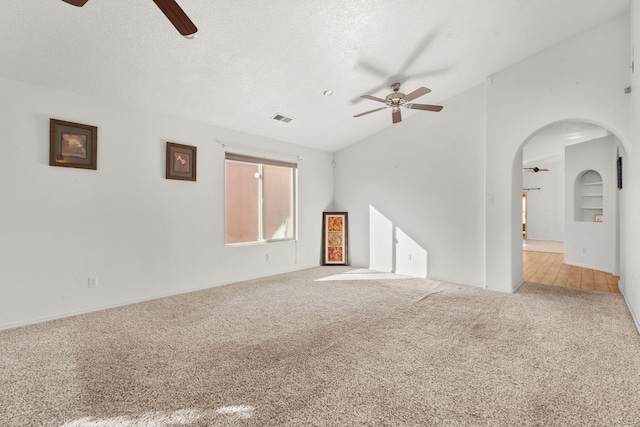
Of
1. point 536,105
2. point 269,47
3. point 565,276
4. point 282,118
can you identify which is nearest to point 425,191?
point 536,105

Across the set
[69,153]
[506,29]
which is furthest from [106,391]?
[506,29]

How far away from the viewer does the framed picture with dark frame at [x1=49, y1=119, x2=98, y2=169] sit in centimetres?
330

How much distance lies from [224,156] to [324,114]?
1.73 m

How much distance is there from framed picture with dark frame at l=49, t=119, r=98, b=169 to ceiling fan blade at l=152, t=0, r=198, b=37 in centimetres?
239

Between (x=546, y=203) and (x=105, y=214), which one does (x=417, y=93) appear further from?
(x=546, y=203)

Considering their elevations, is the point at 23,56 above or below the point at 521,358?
above

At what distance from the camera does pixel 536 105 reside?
13.5 ft

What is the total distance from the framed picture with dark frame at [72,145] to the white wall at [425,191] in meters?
4.13

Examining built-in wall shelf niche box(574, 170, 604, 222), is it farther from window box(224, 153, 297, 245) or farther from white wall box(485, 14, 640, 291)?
window box(224, 153, 297, 245)

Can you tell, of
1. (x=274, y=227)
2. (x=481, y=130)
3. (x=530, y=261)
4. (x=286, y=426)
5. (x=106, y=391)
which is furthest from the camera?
(x=530, y=261)

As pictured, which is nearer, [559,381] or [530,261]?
[559,381]

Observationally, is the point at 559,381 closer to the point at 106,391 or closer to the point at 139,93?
the point at 106,391

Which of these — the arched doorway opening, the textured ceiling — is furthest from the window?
the arched doorway opening

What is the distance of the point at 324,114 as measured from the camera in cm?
488
